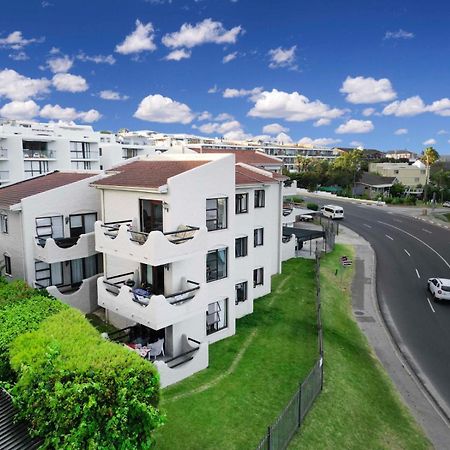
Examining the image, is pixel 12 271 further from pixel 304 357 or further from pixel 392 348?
pixel 392 348

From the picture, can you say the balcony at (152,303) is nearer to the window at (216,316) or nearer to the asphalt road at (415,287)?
the window at (216,316)

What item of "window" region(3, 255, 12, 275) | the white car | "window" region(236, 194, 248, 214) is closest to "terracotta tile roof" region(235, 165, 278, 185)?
"window" region(236, 194, 248, 214)

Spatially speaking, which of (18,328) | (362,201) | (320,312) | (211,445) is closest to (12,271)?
(18,328)

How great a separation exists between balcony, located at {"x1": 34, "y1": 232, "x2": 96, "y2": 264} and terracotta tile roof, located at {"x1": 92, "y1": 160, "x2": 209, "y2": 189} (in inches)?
135

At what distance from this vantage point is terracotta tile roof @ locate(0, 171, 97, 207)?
78.0 ft

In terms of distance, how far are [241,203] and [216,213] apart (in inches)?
172

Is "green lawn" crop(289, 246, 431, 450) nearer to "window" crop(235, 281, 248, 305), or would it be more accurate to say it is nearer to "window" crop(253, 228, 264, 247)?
"window" crop(235, 281, 248, 305)

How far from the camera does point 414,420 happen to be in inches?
723

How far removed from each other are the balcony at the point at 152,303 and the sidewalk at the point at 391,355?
429 inches

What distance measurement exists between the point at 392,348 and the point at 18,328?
20.8 m

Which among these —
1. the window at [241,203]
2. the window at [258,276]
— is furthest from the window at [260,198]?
the window at [258,276]

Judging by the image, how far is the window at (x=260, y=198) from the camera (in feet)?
99.9

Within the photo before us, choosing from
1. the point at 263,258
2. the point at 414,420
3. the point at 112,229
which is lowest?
the point at 414,420

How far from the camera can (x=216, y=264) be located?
22.6 meters
